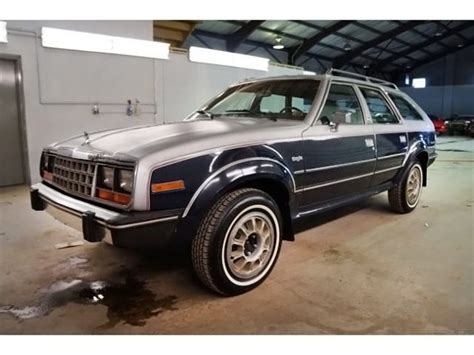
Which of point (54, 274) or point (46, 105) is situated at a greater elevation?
point (46, 105)

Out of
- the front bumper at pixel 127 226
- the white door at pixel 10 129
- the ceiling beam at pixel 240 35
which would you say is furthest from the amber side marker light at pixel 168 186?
the ceiling beam at pixel 240 35

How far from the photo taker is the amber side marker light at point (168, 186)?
193 cm

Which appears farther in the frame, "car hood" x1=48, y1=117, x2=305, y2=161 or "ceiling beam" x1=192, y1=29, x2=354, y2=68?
"ceiling beam" x1=192, y1=29, x2=354, y2=68

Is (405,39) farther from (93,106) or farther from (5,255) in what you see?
(5,255)

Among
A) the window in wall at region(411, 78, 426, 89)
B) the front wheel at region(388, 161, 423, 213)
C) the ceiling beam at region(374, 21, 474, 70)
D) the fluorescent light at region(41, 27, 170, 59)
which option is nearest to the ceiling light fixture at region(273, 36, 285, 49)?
the fluorescent light at region(41, 27, 170, 59)

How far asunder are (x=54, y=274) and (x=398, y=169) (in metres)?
3.21

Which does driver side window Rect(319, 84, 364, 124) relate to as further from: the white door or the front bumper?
the white door

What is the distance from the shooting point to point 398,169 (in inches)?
151

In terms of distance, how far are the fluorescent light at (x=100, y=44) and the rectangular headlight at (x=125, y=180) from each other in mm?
4390

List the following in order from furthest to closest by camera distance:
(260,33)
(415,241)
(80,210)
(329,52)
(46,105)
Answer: (329,52) < (260,33) < (46,105) < (415,241) < (80,210)

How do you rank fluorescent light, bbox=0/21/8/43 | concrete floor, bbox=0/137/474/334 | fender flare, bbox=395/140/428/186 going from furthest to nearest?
1. fluorescent light, bbox=0/21/8/43
2. fender flare, bbox=395/140/428/186
3. concrete floor, bbox=0/137/474/334

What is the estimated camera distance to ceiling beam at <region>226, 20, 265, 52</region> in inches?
440

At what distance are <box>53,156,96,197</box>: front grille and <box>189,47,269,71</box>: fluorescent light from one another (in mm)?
5333
